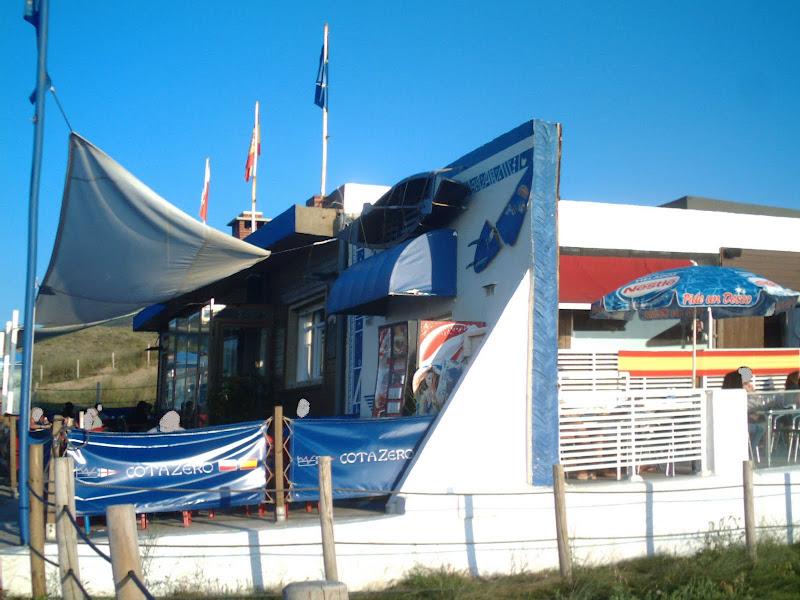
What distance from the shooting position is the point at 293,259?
16234 mm

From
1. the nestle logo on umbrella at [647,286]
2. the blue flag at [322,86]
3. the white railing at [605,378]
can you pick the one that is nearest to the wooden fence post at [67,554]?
the white railing at [605,378]

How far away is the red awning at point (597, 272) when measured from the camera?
1448cm

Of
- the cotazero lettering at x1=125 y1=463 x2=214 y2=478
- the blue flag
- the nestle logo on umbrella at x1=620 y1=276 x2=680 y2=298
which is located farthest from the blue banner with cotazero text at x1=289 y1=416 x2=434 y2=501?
the blue flag

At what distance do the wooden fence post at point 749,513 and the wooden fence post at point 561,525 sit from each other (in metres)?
2.28

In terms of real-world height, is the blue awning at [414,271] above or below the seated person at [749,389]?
above

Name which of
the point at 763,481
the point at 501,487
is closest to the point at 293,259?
the point at 501,487

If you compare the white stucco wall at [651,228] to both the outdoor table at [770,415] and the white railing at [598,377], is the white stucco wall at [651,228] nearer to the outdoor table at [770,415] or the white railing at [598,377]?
the white railing at [598,377]

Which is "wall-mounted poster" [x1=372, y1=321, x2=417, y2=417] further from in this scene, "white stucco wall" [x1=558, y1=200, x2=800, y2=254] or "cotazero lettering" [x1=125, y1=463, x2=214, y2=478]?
"white stucco wall" [x1=558, y1=200, x2=800, y2=254]

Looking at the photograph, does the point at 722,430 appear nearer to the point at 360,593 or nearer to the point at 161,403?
the point at 360,593

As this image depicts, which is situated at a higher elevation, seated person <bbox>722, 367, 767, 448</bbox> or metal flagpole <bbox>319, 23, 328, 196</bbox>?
metal flagpole <bbox>319, 23, 328, 196</bbox>

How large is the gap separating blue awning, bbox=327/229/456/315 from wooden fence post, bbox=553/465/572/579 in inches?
140

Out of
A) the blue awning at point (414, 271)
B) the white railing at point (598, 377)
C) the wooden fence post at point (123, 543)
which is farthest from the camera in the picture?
the white railing at point (598, 377)

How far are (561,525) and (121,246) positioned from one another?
5.09m

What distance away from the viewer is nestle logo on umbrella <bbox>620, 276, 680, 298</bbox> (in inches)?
426
